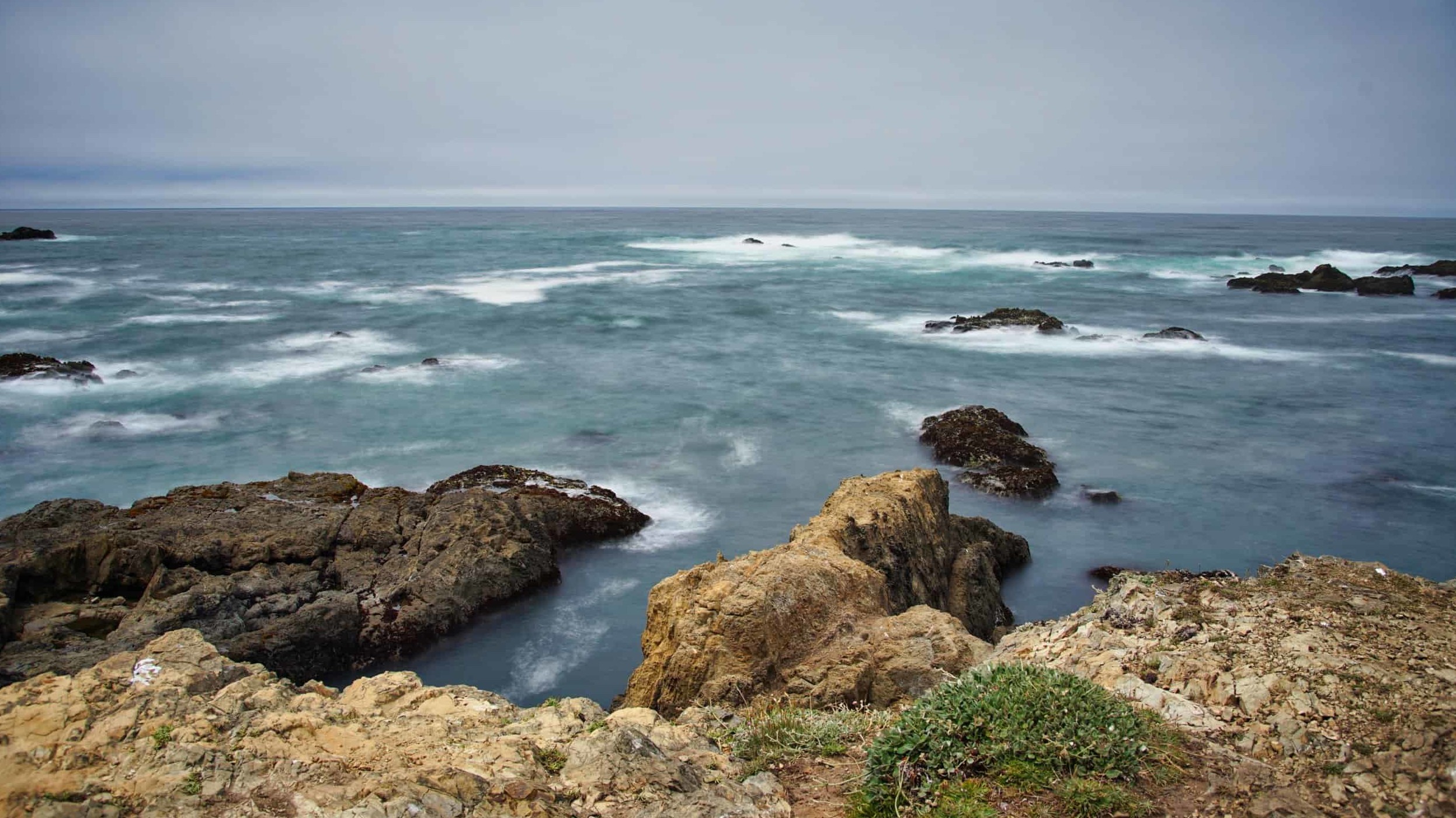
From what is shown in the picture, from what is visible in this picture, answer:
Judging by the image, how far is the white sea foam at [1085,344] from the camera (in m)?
31.5

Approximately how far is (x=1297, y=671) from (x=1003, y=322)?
3129cm

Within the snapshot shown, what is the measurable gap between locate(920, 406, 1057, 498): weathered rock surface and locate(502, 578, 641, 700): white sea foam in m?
8.18

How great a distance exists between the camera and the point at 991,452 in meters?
18.4

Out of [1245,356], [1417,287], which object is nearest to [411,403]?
[1245,356]

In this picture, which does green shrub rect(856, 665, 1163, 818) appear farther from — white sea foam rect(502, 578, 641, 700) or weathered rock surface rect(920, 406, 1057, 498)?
weathered rock surface rect(920, 406, 1057, 498)

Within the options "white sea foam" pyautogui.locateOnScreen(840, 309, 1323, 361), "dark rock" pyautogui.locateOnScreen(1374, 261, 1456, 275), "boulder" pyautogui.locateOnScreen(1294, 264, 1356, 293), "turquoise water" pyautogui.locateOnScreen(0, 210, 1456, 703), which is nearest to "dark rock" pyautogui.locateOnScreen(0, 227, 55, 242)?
"turquoise water" pyautogui.locateOnScreen(0, 210, 1456, 703)

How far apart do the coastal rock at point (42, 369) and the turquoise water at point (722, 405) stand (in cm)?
76

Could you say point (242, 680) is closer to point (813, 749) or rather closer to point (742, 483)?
point (813, 749)

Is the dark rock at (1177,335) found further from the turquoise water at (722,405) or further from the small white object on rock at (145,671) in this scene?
the small white object on rock at (145,671)

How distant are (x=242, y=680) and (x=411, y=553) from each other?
24.7 ft

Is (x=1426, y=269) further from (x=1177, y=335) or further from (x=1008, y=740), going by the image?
(x=1008, y=740)

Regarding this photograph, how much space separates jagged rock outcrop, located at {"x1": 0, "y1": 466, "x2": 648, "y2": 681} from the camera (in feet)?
33.3

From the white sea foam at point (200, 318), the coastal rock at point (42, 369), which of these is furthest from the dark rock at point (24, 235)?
the coastal rock at point (42, 369)

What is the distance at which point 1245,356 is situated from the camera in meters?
31.3
